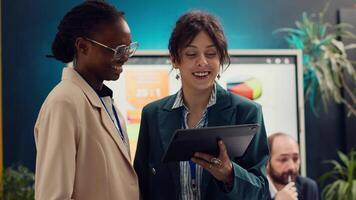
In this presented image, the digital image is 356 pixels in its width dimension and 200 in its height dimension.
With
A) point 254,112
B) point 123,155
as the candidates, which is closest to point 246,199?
point 254,112

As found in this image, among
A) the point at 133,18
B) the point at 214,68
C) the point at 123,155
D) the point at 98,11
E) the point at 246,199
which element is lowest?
the point at 246,199

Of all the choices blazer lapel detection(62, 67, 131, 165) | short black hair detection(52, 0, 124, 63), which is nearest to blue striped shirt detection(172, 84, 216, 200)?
blazer lapel detection(62, 67, 131, 165)

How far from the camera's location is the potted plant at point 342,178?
4.40 metres

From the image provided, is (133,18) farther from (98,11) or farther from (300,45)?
(98,11)

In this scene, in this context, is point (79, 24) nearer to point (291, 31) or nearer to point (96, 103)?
point (96, 103)

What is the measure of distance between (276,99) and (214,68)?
2326mm

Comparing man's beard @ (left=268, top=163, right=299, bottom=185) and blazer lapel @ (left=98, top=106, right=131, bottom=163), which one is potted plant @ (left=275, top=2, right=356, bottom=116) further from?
blazer lapel @ (left=98, top=106, right=131, bottom=163)

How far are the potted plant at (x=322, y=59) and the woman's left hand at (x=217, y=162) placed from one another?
9.30 feet

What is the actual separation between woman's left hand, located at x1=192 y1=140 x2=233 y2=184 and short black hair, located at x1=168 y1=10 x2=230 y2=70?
1.26ft

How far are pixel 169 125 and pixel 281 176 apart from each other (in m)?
1.95

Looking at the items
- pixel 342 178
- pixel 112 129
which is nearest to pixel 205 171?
pixel 112 129

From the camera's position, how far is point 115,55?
76.7 inches

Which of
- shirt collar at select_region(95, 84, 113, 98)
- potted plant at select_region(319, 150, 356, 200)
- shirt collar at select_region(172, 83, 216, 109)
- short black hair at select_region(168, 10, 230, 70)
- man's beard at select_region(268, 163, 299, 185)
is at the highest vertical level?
short black hair at select_region(168, 10, 230, 70)

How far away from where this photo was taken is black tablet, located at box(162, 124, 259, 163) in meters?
1.78
